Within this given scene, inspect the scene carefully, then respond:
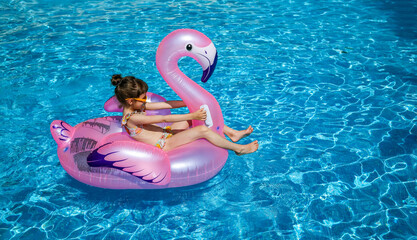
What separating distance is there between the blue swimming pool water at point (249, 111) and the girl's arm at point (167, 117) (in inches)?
27.9

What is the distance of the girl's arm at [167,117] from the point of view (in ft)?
12.5

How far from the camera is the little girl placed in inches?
150

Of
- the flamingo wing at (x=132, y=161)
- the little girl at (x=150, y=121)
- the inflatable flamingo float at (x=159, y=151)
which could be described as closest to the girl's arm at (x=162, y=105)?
the little girl at (x=150, y=121)

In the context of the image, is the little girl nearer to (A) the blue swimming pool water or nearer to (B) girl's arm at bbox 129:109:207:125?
(B) girl's arm at bbox 129:109:207:125

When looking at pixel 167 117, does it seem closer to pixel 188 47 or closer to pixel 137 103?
pixel 137 103

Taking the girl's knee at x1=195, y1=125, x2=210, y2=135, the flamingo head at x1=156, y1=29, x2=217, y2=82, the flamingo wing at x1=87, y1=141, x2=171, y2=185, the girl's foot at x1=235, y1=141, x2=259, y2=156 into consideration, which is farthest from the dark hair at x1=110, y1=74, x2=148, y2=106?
the girl's foot at x1=235, y1=141, x2=259, y2=156

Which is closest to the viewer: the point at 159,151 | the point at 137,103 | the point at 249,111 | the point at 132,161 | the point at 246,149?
the point at 132,161

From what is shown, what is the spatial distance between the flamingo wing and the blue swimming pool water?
0.42 meters

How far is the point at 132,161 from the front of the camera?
361 centimetres

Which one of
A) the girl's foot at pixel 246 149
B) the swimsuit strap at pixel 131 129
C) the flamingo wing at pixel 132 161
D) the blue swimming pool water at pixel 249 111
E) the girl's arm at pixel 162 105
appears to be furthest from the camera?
the girl's arm at pixel 162 105

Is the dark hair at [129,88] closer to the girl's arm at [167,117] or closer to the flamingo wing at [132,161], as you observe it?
the girl's arm at [167,117]

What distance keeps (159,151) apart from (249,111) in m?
1.95

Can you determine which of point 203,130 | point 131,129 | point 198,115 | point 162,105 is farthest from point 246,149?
point 131,129

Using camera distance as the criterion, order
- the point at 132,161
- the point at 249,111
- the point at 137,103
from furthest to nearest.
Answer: the point at 249,111
the point at 137,103
the point at 132,161
